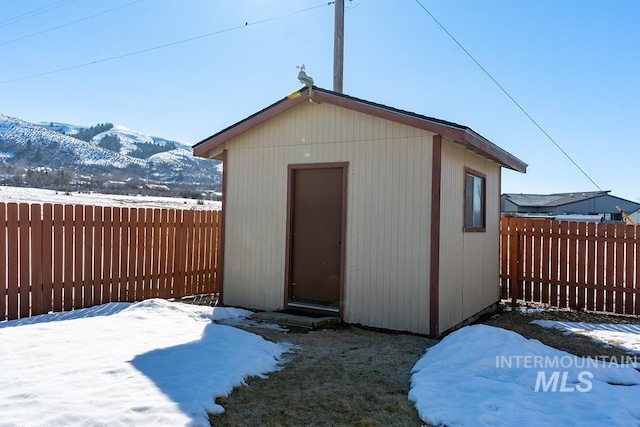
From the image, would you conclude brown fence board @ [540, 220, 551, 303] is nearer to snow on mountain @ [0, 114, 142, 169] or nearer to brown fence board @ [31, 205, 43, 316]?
brown fence board @ [31, 205, 43, 316]

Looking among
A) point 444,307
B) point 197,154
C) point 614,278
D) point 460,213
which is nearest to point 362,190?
point 460,213

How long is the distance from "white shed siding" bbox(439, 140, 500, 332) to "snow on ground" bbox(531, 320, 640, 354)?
114 cm

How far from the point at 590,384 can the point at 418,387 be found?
135 cm

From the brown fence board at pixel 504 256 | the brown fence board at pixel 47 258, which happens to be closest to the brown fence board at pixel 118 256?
the brown fence board at pixel 47 258

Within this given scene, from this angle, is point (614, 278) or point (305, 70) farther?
point (614, 278)

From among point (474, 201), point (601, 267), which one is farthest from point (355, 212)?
point (601, 267)

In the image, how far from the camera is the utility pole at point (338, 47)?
8.96 meters

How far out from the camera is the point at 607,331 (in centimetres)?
675

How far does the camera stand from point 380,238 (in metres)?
6.44

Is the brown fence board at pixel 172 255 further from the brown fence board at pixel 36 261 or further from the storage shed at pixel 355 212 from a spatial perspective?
the brown fence board at pixel 36 261

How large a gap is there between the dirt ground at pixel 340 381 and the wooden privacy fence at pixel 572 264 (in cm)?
252

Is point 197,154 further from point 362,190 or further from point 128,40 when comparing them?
point 128,40

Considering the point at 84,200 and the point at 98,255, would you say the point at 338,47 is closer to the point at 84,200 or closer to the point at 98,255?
the point at 98,255

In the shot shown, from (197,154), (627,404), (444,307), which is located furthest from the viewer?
(197,154)
